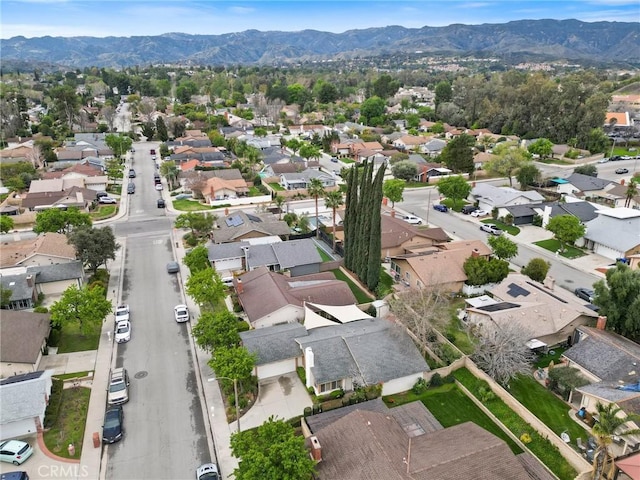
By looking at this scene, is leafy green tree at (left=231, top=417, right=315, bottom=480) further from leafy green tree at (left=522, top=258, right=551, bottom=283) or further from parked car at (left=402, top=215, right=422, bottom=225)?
Result: parked car at (left=402, top=215, right=422, bottom=225)

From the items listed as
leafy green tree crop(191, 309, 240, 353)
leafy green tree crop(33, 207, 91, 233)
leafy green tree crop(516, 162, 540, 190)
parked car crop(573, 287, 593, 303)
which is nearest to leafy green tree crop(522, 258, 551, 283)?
parked car crop(573, 287, 593, 303)

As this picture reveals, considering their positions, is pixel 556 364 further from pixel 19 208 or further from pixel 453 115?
pixel 453 115

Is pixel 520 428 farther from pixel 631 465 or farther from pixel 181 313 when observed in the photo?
pixel 181 313

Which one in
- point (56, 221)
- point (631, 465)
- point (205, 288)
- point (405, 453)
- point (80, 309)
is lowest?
point (631, 465)

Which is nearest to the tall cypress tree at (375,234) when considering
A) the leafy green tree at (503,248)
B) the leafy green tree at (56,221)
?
the leafy green tree at (503,248)

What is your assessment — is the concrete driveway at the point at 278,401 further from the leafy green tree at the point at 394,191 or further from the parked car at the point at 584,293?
the leafy green tree at the point at 394,191

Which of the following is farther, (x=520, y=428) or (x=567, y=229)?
(x=567, y=229)

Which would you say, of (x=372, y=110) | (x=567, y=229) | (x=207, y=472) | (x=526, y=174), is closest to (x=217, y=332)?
(x=207, y=472)
